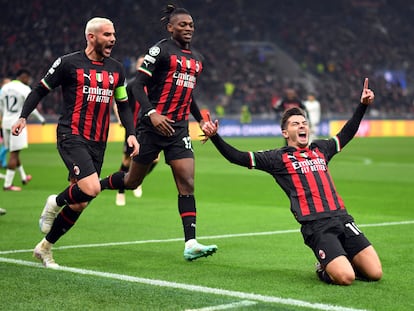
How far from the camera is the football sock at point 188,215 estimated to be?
7.94 meters

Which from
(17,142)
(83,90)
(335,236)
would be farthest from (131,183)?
(17,142)

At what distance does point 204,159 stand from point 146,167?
649 inches

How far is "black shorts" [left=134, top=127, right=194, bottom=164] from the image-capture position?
8.20 metres

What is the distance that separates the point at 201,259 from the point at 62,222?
1365 millimetres

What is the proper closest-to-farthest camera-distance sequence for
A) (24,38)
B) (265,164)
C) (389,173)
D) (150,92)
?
1. (265,164)
2. (150,92)
3. (389,173)
4. (24,38)

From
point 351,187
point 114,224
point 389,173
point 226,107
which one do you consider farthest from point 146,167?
point 226,107

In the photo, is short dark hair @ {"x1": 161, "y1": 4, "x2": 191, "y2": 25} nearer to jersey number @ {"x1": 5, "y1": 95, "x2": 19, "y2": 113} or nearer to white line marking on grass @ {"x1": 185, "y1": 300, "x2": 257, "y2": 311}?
white line marking on grass @ {"x1": 185, "y1": 300, "x2": 257, "y2": 311}

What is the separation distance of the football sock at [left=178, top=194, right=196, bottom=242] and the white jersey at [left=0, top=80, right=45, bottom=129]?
347 inches

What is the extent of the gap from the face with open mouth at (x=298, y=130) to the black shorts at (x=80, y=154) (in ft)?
5.95

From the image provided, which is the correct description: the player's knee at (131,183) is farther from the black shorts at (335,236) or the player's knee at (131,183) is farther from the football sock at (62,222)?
the black shorts at (335,236)

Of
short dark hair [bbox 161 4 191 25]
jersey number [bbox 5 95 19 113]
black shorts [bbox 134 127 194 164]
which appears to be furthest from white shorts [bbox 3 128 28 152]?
short dark hair [bbox 161 4 191 25]

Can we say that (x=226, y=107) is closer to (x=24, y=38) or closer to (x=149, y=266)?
(x=24, y=38)

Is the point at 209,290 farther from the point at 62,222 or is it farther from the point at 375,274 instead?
the point at 62,222

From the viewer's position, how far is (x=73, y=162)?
745 centimetres
